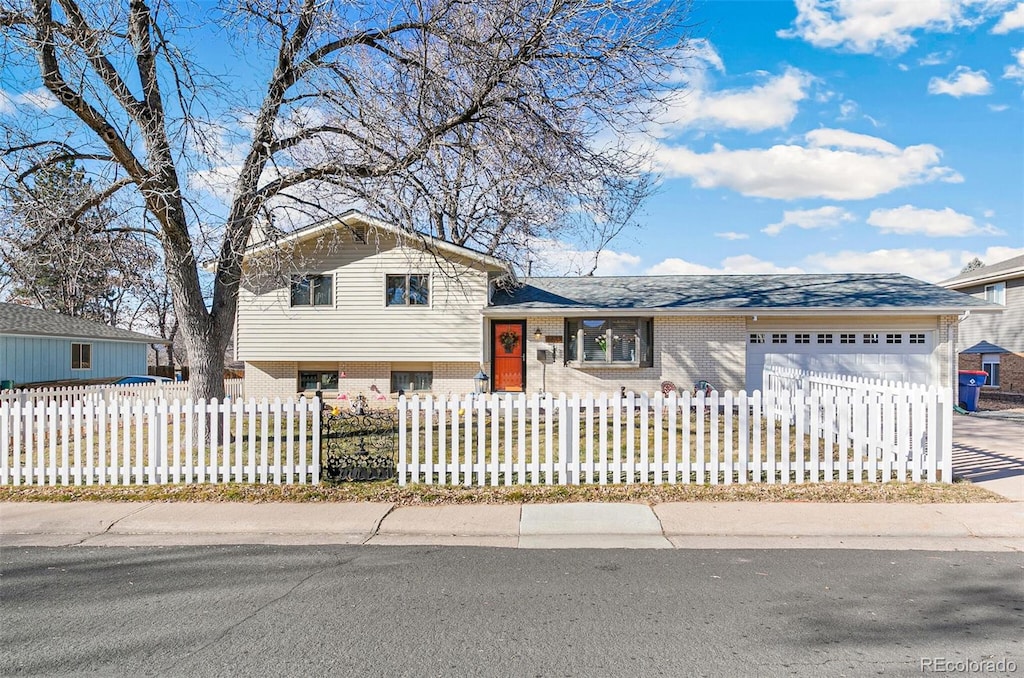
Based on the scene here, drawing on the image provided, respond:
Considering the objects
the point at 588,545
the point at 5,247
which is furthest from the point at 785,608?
the point at 5,247

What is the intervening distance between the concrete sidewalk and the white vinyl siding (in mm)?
10971

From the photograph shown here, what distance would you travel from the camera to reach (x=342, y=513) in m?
6.89

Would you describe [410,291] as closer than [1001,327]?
Yes

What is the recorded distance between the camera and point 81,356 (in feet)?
86.6

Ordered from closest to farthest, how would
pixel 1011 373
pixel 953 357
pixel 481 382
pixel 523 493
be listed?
pixel 523 493 → pixel 953 357 → pixel 481 382 → pixel 1011 373

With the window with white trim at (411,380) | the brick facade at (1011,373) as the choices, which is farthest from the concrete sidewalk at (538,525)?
the brick facade at (1011,373)

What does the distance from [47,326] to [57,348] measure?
115cm

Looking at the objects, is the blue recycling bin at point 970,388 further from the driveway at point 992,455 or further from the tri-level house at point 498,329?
the driveway at point 992,455

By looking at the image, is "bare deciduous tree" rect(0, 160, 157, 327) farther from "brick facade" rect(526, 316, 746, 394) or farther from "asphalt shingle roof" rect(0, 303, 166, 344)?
"asphalt shingle roof" rect(0, 303, 166, 344)

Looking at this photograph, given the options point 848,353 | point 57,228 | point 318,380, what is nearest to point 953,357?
point 848,353

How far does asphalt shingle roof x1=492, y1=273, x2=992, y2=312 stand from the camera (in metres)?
17.2

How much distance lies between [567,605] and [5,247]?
11.1 metres

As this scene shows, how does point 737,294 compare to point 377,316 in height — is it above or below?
above

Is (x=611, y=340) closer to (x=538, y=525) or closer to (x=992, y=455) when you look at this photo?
(x=992, y=455)
